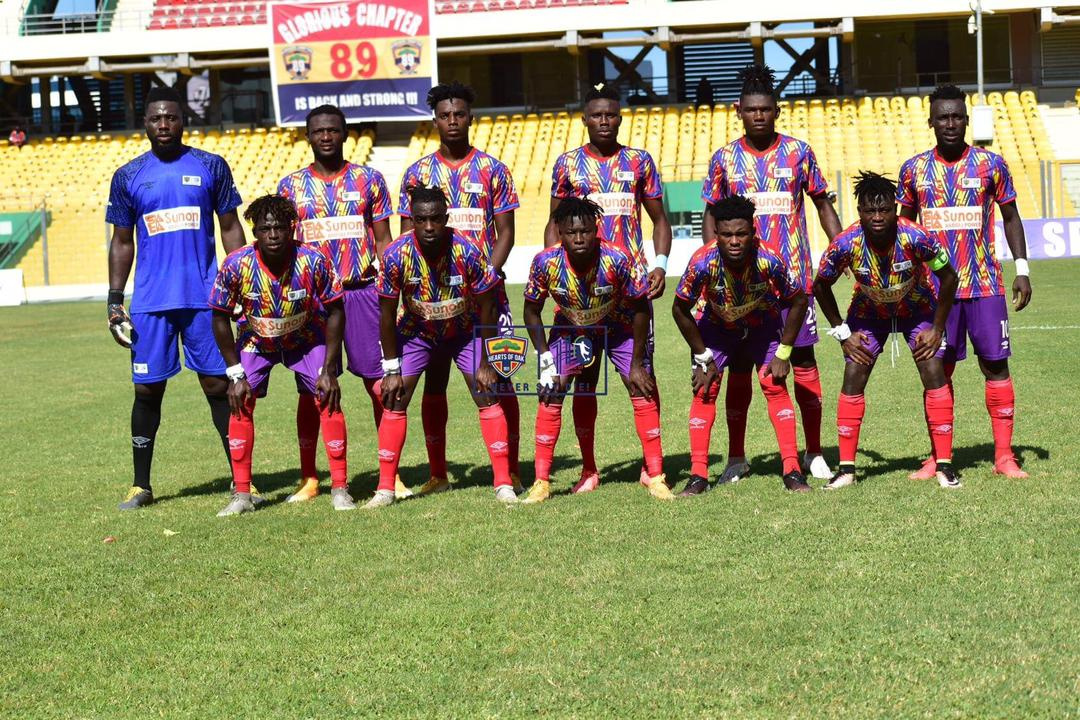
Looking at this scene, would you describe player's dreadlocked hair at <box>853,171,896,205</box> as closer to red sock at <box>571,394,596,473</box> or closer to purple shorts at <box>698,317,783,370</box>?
purple shorts at <box>698,317,783,370</box>

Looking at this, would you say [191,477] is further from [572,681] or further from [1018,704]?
[1018,704]

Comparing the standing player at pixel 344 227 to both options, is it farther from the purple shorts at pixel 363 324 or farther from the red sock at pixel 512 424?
the red sock at pixel 512 424

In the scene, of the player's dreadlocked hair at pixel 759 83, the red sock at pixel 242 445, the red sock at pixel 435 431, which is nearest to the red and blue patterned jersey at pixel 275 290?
the red sock at pixel 242 445

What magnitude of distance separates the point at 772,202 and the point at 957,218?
107 centimetres

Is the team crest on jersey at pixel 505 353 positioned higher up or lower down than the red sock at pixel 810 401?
higher up

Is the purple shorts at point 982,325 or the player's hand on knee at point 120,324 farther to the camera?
the player's hand on knee at point 120,324

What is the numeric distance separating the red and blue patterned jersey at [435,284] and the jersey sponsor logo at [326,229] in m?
0.57

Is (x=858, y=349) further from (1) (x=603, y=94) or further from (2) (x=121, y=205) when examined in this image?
(2) (x=121, y=205)

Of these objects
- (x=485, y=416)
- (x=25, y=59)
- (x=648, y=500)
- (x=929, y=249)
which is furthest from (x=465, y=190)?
(x=25, y=59)

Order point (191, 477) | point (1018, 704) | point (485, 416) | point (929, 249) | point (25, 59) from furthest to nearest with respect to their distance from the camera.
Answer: point (25, 59)
point (191, 477)
point (485, 416)
point (929, 249)
point (1018, 704)

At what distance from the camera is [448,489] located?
331 inches

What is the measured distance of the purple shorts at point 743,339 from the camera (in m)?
8.06

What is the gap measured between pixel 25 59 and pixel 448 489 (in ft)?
124

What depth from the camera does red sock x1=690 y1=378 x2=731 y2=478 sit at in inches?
313
